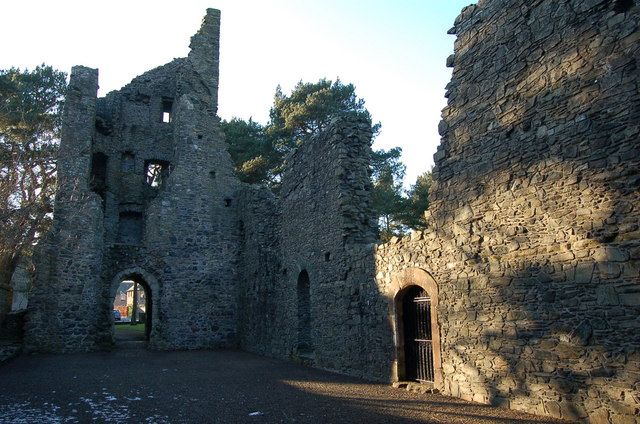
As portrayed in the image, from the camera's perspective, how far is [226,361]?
12.3 meters

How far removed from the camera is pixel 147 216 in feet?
54.5

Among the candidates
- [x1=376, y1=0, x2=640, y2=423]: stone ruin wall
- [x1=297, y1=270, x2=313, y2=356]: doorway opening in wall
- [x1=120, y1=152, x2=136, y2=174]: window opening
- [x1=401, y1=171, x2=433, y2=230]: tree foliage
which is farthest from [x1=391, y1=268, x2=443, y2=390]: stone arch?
[x1=401, y1=171, x2=433, y2=230]: tree foliage

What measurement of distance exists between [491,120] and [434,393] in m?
4.27

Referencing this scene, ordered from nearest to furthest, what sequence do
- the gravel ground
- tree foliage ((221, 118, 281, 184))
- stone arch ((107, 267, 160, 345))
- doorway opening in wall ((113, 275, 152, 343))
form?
the gravel ground → stone arch ((107, 267, 160, 345)) → doorway opening in wall ((113, 275, 152, 343)) → tree foliage ((221, 118, 281, 184))

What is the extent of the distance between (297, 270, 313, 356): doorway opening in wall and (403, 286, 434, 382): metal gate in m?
3.80

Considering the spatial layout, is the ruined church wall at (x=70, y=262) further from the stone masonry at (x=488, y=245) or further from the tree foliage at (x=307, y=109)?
the tree foliage at (x=307, y=109)

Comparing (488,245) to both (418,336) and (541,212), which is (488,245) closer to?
(541,212)

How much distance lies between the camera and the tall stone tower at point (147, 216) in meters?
14.6

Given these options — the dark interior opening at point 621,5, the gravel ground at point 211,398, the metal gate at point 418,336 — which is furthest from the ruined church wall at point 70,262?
the dark interior opening at point 621,5

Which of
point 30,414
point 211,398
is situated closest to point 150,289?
point 211,398

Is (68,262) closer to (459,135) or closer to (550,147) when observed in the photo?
(459,135)

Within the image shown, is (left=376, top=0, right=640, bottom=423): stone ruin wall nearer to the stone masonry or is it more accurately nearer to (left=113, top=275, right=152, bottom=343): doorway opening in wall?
the stone masonry

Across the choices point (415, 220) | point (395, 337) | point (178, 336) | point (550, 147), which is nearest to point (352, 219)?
point (395, 337)

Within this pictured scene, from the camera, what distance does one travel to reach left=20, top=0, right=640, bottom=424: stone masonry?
519cm
